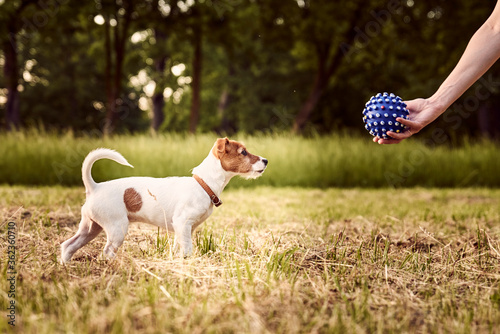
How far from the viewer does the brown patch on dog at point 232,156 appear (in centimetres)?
270

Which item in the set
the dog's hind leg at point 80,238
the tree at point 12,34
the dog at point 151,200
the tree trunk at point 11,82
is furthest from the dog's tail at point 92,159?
the tree trunk at point 11,82

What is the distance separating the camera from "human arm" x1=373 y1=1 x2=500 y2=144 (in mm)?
2344

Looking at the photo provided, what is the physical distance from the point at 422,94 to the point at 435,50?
498cm

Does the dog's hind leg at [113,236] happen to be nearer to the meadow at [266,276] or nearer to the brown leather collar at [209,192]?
the meadow at [266,276]

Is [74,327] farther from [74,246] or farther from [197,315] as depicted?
[74,246]

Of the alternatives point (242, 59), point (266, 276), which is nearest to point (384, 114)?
point (266, 276)

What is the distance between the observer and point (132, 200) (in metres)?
2.48

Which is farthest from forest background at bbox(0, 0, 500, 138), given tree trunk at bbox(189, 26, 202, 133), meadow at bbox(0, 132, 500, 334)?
meadow at bbox(0, 132, 500, 334)

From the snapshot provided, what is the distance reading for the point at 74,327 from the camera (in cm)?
153

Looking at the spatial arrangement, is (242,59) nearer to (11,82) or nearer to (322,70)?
(322,70)

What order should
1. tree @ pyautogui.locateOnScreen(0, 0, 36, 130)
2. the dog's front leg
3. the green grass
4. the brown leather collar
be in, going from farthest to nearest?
tree @ pyautogui.locateOnScreen(0, 0, 36, 130) → the green grass → the brown leather collar → the dog's front leg

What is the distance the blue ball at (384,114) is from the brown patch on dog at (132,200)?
1.54m

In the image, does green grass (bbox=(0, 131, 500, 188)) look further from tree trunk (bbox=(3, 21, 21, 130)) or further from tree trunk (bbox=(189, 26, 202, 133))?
tree trunk (bbox=(3, 21, 21, 130))

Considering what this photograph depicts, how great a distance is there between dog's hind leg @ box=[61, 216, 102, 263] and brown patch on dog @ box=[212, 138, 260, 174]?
0.83 metres
